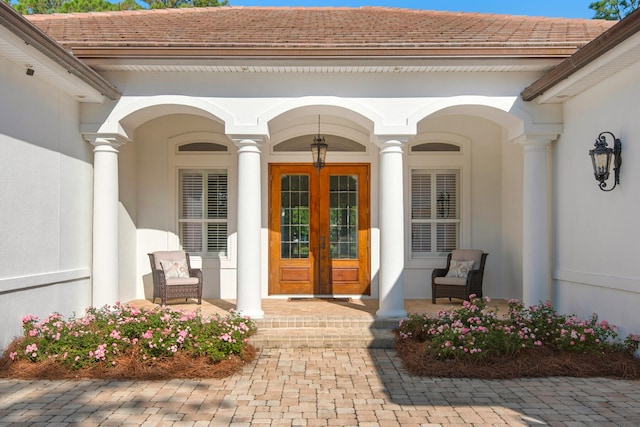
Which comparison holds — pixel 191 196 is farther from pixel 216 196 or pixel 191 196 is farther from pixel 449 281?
pixel 449 281

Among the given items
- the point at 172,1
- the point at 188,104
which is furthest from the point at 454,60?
the point at 172,1

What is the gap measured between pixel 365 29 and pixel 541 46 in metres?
2.60

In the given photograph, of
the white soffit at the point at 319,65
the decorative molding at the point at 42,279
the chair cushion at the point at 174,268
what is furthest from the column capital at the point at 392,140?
the decorative molding at the point at 42,279

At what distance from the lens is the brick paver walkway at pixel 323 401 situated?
436 cm

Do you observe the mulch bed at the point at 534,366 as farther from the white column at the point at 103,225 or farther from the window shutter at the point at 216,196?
the window shutter at the point at 216,196

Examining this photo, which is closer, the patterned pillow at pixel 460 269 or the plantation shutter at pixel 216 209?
the patterned pillow at pixel 460 269

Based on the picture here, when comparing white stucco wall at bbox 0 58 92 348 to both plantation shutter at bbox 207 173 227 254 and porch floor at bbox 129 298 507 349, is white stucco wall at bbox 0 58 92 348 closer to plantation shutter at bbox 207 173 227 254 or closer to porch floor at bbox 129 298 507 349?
porch floor at bbox 129 298 507 349

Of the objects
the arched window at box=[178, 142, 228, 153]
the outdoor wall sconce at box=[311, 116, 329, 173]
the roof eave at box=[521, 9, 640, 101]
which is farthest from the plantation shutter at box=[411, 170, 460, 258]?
the arched window at box=[178, 142, 228, 153]

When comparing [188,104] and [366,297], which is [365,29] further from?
[366,297]

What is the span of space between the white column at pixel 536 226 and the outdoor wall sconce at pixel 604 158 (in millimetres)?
1247

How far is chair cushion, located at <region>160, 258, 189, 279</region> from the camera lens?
9.05m

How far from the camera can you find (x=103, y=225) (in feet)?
25.1

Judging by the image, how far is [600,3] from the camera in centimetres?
1828

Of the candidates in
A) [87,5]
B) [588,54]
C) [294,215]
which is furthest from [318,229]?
[87,5]
